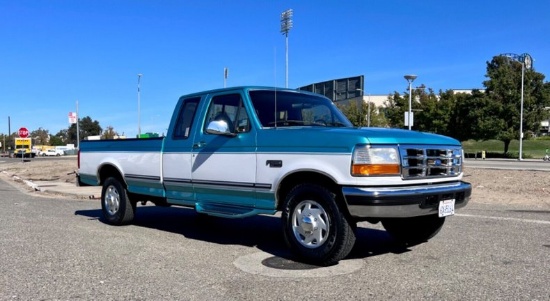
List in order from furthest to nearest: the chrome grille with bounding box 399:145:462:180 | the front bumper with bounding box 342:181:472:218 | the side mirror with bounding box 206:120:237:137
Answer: the side mirror with bounding box 206:120:237:137
the chrome grille with bounding box 399:145:462:180
the front bumper with bounding box 342:181:472:218

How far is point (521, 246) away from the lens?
6.39 m

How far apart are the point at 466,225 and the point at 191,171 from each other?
15.2 ft

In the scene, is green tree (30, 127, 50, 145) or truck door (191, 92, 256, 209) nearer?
truck door (191, 92, 256, 209)

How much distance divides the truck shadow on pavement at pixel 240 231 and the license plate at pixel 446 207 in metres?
0.94

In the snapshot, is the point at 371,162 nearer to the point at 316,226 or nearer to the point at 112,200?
the point at 316,226

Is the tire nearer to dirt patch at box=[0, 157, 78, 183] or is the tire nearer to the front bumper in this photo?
the front bumper

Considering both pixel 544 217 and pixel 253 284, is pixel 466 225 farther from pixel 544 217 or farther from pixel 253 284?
pixel 253 284

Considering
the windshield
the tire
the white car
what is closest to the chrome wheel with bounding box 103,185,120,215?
the windshield

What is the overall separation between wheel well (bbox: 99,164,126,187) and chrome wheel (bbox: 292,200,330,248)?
3.85 meters

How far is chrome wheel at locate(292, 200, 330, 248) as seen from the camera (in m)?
5.31

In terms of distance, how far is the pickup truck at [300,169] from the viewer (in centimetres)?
505

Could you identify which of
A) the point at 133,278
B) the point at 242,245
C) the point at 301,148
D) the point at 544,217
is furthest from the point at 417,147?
the point at 544,217

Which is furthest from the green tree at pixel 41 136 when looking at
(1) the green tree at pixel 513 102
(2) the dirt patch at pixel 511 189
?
(2) the dirt patch at pixel 511 189

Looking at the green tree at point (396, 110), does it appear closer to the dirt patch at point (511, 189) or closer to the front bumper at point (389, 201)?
the dirt patch at point (511, 189)
